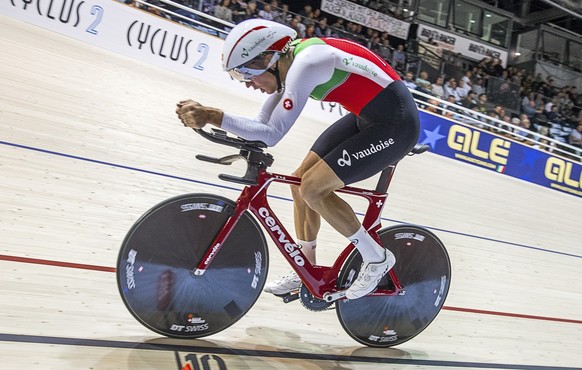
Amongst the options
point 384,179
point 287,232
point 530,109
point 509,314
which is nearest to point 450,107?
Answer: point 530,109

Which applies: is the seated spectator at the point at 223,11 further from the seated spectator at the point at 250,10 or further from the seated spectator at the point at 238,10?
the seated spectator at the point at 250,10

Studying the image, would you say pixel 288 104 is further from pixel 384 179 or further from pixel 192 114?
pixel 384 179

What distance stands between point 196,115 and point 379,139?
79 centimetres

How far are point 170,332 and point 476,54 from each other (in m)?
17.3

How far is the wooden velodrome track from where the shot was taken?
2156 millimetres

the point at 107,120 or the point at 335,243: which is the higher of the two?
the point at 107,120

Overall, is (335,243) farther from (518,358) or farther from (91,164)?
(91,164)

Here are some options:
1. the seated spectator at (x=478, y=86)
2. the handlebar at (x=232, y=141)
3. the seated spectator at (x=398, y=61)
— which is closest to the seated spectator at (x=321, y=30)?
the seated spectator at (x=398, y=61)

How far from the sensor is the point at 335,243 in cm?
409

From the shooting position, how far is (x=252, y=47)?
78.0 inches

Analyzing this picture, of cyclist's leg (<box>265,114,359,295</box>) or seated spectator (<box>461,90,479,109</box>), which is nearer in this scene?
cyclist's leg (<box>265,114,359,295</box>)

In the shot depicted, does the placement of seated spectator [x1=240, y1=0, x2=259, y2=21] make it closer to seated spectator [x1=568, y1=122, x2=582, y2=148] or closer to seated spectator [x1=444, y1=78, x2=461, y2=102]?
seated spectator [x1=444, y1=78, x2=461, y2=102]

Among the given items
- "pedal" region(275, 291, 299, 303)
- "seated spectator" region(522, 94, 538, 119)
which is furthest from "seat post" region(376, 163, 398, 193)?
"seated spectator" region(522, 94, 538, 119)

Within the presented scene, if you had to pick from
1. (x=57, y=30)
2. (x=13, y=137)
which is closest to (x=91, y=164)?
(x=13, y=137)
